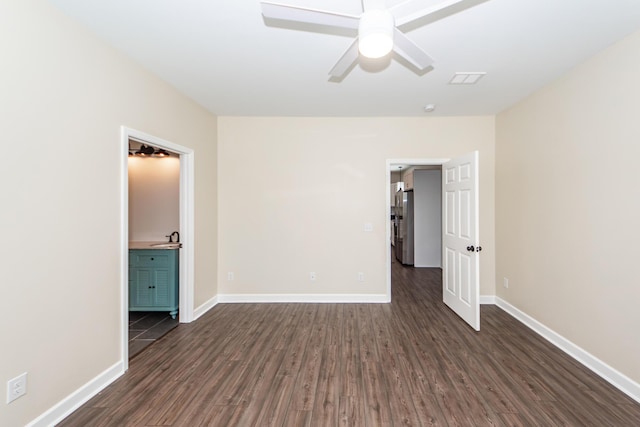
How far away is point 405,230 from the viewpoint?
7027mm

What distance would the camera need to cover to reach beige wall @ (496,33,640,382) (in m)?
2.18

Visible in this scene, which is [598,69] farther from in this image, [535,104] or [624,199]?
[624,199]

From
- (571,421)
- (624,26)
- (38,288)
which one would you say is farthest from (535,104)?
(38,288)

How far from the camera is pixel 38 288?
1.76 meters

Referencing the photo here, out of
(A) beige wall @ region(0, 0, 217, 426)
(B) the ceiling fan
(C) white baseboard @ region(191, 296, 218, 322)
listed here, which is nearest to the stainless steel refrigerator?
(C) white baseboard @ region(191, 296, 218, 322)

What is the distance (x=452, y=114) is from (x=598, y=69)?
166 cm

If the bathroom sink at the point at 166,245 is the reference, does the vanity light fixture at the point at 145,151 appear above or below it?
above

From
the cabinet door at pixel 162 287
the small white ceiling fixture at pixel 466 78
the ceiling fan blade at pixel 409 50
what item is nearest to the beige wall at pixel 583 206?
the small white ceiling fixture at pixel 466 78

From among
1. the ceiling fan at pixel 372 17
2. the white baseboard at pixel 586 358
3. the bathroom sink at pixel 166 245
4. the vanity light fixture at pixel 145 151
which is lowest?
the white baseboard at pixel 586 358

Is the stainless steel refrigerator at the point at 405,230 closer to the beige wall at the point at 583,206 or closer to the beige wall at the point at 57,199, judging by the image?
the beige wall at the point at 583,206

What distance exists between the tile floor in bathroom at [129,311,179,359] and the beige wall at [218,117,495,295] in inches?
32.9

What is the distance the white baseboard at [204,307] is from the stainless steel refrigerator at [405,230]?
4.59 m

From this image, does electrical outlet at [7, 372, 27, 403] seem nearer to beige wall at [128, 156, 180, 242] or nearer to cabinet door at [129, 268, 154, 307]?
cabinet door at [129, 268, 154, 307]

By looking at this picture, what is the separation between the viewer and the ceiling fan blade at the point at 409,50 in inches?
64.1
